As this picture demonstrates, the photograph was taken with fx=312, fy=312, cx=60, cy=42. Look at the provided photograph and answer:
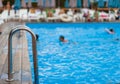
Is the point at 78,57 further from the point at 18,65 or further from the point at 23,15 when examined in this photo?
the point at 23,15

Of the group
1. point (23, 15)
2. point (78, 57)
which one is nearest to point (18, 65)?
point (78, 57)

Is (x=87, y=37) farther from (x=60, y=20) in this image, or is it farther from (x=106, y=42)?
(x=60, y=20)

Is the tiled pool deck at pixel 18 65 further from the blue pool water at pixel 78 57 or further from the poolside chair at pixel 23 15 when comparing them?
the poolside chair at pixel 23 15

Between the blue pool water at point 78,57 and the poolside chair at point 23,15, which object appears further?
the poolside chair at point 23,15

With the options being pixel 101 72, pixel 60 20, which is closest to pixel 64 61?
pixel 101 72

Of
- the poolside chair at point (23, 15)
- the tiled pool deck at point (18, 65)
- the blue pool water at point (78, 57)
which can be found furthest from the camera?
the poolside chair at point (23, 15)

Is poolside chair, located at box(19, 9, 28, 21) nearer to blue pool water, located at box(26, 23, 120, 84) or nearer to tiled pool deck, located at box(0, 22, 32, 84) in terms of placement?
blue pool water, located at box(26, 23, 120, 84)

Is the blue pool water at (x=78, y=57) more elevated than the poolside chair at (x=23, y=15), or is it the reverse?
the poolside chair at (x=23, y=15)

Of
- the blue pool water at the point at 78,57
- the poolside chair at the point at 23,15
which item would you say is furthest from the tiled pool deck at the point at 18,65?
the poolside chair at the point at 23,15

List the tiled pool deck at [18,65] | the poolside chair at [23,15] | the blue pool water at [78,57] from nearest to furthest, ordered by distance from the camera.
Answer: the tiled pool deck at [18,65], the blue pool water at [78,57], the poolside chair at [23,15]

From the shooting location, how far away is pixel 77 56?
955 centimetres

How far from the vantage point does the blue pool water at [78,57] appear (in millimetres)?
7123

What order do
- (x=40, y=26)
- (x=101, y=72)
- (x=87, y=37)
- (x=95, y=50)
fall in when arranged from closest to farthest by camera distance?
(x=101, y=72) < (x=95, y=50) < (x=87, y=37) < (x=40, y=26)

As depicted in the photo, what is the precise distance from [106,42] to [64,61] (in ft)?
13.1
